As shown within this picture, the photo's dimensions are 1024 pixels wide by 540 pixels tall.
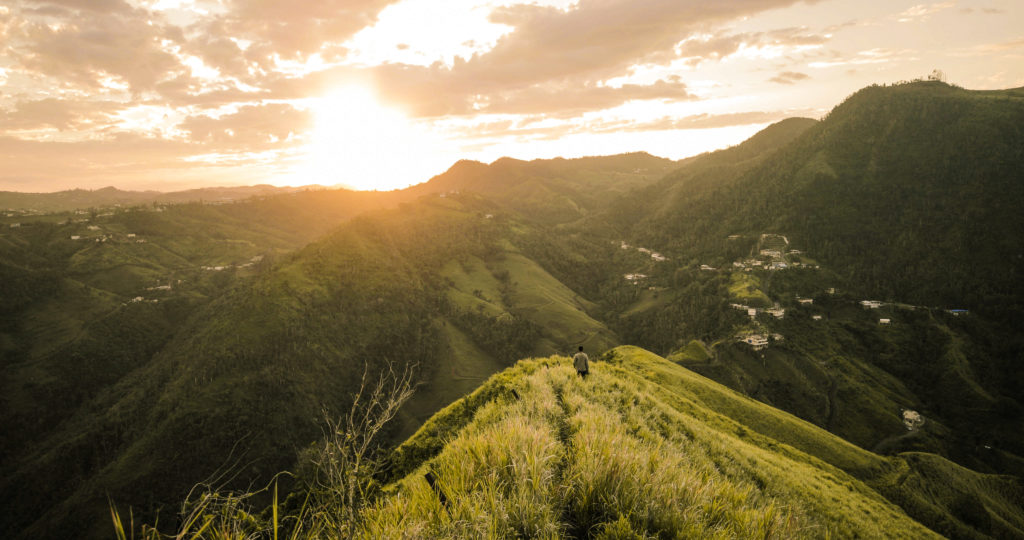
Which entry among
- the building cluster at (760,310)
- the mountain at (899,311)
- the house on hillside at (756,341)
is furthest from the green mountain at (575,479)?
the building cluster at (760,310)

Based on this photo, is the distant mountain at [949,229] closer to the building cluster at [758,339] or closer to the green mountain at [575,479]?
the building cluster at [758,339]

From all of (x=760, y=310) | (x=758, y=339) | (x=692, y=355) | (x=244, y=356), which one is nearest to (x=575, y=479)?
(x=692, y=355)

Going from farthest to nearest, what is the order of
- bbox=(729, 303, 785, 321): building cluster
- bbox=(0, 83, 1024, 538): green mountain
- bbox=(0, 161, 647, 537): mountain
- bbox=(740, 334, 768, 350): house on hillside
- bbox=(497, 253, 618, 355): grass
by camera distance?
bbox=(497, 253, 618, 355): grass
bbox=(729, 303, 785, 321): building cluster
bbox=(740, 334, 768, 350): house on hillside
bbox=(0, 161, 647, 537): mountain
bbox=(0, 83, 1024, 538): green mountain

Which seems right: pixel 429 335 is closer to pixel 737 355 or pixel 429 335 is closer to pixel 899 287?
pixel 737 355

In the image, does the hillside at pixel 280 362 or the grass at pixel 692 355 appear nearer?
the grass at pixel 692 355

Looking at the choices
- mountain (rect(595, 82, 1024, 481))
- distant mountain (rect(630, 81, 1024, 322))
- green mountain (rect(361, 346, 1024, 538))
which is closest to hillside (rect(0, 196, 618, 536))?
mountain (rect(595, 82, 1024, 481))

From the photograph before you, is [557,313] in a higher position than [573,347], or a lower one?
higher

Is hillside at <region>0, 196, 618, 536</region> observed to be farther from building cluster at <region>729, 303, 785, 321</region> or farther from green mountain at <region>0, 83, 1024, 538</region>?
building cluster at <region>729, 303, 785, 321</region>

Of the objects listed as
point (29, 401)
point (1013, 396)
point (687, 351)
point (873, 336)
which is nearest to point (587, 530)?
point (687, 351)

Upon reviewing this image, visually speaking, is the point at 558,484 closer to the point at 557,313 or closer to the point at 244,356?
the point at 244,356

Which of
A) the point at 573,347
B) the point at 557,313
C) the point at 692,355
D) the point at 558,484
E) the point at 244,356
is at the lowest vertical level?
the point at 573,347

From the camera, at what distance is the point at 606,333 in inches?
5945

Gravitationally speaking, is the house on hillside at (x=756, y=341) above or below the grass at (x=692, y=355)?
below

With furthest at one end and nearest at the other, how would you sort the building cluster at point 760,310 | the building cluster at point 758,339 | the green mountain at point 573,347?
the building cluster at point 760,310, the building cluster at point 758,339, the green mountain at point 573,347
